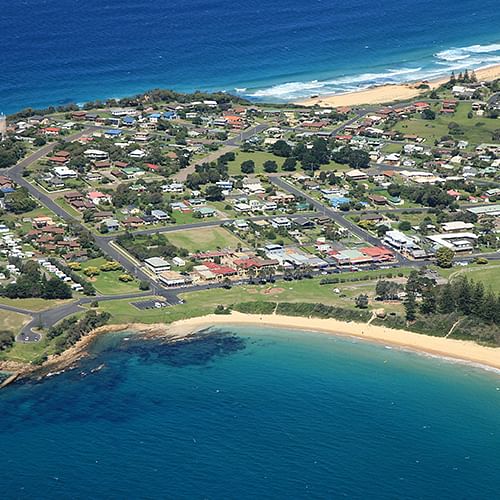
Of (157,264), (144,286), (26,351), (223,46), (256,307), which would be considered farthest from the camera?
(223,46)

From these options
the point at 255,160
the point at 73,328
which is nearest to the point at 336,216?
the point at 255,160

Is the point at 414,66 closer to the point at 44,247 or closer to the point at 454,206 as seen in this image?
the point at 454,206

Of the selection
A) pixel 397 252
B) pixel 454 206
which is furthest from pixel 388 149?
pixel 397 252

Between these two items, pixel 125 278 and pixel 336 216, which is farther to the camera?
pixel 336 216

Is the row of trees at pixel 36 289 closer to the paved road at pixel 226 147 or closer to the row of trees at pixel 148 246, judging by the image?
the row of trees at pixel 148 246

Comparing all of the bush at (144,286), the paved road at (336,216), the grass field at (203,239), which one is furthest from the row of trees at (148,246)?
the paved road at (336,216)

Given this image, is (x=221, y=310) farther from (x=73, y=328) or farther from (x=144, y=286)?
(x=73, y=328)
